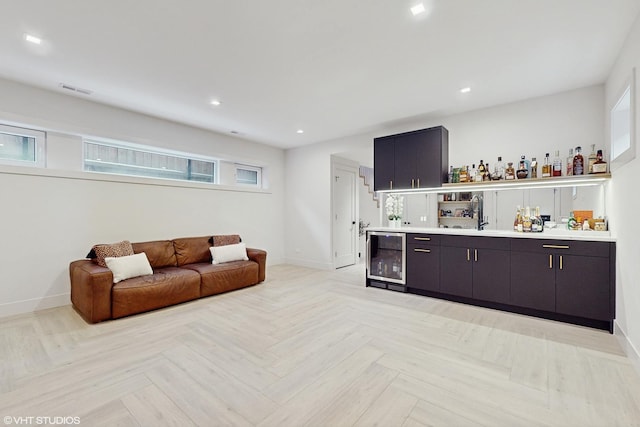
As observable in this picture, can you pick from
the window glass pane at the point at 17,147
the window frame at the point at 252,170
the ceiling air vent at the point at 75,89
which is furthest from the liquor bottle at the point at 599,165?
the window glass pane at the point at 17,147

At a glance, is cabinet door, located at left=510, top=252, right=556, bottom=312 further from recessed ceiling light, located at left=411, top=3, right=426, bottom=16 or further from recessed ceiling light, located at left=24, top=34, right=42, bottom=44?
recessed ceiling light, located at left=24, top=34, right=42, bottom=44

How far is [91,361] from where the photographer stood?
2330mm

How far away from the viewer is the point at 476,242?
364 centimetres

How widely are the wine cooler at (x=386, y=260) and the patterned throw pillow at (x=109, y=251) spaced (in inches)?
140

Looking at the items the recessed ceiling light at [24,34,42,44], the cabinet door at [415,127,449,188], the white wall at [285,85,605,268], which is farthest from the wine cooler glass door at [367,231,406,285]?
the recessed ceiling light at [24,34,42,44]

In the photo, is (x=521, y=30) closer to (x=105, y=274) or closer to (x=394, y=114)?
(x=394, y=114)

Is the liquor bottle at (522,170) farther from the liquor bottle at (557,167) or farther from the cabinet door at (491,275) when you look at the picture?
the cabinet door at (491,275)

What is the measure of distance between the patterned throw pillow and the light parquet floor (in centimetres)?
70

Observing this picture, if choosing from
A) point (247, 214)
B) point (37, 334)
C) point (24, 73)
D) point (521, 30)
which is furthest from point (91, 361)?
point (521, 30)

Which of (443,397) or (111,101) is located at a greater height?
(111,101)

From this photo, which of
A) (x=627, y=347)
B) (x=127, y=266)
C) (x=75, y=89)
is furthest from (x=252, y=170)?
(x=627, y=347)

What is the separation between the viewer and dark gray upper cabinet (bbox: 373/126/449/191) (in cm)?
427

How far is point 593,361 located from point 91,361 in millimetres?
4122

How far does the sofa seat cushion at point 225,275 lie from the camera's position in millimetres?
4070
